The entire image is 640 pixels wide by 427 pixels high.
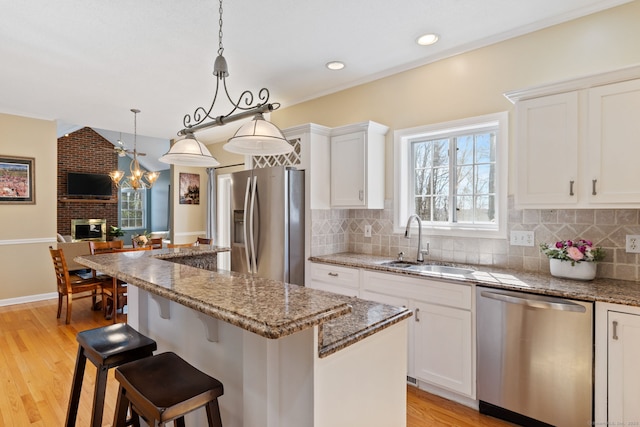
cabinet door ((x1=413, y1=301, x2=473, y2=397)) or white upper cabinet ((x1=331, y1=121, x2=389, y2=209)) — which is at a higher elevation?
white upper cabinet ((x1=331, y1=121, x2=389, y2=209))

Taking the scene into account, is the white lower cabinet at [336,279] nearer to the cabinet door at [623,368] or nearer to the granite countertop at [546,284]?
the granite countertop at [546,284]

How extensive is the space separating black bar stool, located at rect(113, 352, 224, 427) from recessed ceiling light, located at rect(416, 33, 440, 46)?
2759 mm

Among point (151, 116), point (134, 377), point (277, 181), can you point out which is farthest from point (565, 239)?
point (151, 116)

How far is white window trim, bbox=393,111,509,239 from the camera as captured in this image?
2.68 metres

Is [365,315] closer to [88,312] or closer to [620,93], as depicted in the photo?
[620,93]


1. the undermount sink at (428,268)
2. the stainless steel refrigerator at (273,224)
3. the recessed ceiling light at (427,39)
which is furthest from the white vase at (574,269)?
the stainless steel refrigerator at (273,224)

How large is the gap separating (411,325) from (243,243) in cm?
192

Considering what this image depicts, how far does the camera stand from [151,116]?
4.99 meters

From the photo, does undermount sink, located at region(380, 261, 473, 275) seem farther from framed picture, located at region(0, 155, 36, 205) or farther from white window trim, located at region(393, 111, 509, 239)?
framed picture, located at region(0, 155, 36, 205)

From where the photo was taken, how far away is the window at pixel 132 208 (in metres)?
10.3

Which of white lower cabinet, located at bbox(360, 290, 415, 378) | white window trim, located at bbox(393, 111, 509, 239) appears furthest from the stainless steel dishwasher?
white window trim, located at bbox(393, 111, 509, 239)

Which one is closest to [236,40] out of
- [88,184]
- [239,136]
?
[239,136]

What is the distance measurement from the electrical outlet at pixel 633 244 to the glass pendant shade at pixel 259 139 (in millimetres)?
2239

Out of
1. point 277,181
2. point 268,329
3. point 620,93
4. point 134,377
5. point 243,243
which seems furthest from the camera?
point 243,243
